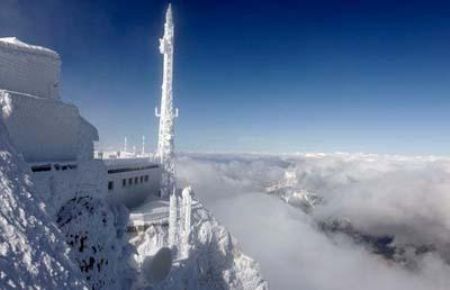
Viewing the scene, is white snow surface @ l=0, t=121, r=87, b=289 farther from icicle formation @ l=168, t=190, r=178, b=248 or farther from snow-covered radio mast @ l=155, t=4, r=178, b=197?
snow-covered radio mast @ l=155, t=4, r=178, b=197

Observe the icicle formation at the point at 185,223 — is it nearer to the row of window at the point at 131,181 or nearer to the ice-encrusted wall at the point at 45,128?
the row of window at the point at 131,181

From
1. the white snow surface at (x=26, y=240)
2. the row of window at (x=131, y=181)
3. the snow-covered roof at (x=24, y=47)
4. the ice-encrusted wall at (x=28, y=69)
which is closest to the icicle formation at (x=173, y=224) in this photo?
the row of window at (x=131, y=181)

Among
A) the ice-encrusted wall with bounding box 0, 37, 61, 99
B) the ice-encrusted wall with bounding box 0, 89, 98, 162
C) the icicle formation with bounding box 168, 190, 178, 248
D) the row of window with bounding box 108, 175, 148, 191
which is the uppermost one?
the ice-encrusted wall with bounding box 0, 37, 61, 99

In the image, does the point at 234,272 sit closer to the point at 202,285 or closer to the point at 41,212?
the point at 202,285

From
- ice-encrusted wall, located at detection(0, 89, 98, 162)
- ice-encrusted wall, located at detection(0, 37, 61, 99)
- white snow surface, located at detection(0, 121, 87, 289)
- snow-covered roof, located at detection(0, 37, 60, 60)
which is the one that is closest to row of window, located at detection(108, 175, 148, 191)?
ice-encrusted wall, located at detection(0, 89, 98, 162)

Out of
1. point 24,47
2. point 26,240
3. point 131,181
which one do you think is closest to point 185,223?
point 131,181
